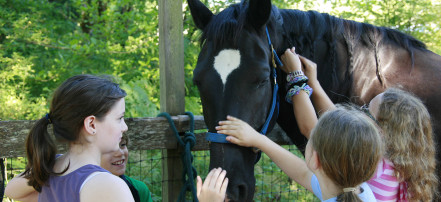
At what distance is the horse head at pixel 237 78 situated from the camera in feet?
6.31

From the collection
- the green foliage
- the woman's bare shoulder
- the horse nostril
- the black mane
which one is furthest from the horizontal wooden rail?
the green foliage

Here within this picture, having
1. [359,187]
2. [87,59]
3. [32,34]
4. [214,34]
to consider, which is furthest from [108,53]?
[359,187]

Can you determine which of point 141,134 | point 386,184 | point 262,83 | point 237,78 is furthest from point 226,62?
point 386,184

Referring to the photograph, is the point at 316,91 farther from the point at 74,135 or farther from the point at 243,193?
the point at 74,135

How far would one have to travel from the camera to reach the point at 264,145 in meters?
1.87

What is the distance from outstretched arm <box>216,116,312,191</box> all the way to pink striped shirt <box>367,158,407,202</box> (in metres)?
0.30

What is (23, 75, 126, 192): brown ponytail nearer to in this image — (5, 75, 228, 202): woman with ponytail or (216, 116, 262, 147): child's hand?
(5, 75, 228, 202): woman with ponytail

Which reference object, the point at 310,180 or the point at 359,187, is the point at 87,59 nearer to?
the point at 310,180

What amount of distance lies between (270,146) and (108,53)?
14.5 feet

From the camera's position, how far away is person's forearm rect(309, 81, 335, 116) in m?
2.16

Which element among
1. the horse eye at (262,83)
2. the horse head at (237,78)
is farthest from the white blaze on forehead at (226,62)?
the horse eye at (262,83)

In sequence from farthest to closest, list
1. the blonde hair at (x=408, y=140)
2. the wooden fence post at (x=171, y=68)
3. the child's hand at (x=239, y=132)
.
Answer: the wooden fence post at (x=171, y=68) < the child's hand at (x=239, y=132) < the blonde hair at (x=408, y=140)

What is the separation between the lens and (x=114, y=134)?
5.03ft

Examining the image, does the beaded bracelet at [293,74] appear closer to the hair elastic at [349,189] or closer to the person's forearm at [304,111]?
the person's forearm at [304,111]
